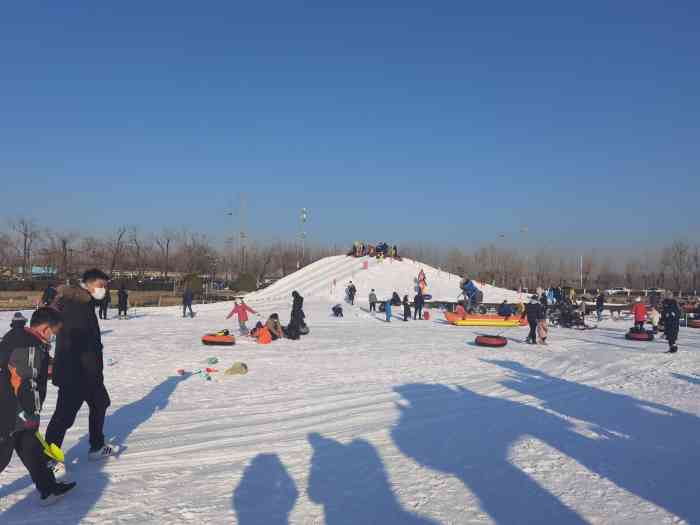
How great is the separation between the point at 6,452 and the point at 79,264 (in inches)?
2499

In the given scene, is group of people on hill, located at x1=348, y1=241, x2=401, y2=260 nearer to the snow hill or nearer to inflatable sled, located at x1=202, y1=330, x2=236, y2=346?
the snow hill

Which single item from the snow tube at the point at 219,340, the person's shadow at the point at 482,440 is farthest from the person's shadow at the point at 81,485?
the snow tube at the point at 219,340

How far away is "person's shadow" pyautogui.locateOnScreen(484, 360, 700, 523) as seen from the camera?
5.01 meters

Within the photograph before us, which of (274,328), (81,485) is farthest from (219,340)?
(81,485)

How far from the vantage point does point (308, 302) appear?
36750mm

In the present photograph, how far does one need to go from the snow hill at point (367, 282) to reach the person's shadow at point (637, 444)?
30.0 meters

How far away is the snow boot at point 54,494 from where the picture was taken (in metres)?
4.46

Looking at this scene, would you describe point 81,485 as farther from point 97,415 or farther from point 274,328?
point 274,328

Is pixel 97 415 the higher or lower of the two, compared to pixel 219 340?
higher

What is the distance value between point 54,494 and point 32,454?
44cm

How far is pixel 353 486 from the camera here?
5.03 m

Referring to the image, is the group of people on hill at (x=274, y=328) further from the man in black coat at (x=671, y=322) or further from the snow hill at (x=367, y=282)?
the snow hill at (x=367, y=282)

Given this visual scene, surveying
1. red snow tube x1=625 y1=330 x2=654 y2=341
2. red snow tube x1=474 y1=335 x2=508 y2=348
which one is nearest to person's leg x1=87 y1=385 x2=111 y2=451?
red snow tube x1=474 y1=335 x2=508 y2=348

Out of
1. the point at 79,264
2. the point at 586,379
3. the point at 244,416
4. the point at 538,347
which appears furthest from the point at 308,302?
the point at 79,264
